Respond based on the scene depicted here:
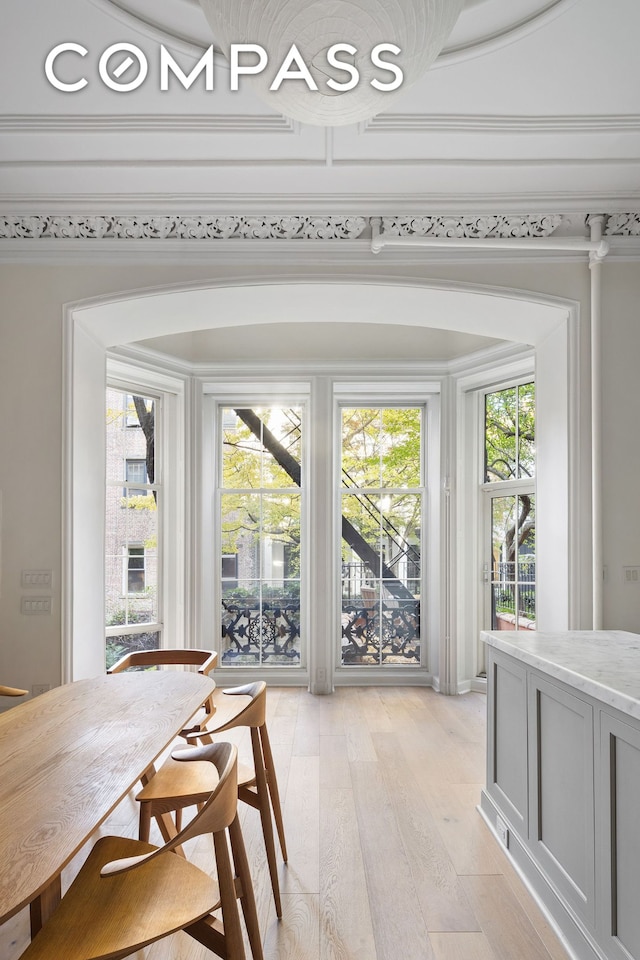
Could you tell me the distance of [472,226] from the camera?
356 cm

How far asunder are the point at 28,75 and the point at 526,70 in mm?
1955

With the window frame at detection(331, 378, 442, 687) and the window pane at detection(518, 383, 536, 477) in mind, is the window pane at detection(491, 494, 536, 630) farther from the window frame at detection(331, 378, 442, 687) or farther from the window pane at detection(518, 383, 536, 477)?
the window frame at detection(331, 378, 442, 687)

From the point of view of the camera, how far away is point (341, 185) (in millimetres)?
3311

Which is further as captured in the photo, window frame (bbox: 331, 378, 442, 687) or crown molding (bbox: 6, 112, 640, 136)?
window frame (bbox: 331, 378, 442, 687)

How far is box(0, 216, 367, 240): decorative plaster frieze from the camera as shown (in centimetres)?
353

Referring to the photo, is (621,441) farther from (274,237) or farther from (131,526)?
(131,526)

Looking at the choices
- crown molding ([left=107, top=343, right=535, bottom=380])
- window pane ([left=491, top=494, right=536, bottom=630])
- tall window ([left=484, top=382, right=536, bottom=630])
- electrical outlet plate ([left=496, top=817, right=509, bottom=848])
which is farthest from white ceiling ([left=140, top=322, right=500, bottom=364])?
electrical outlet plate ([left=496, top=817, right=509, bottom=848])

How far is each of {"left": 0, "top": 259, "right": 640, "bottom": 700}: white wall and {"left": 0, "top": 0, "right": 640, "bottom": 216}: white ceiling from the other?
0.36m

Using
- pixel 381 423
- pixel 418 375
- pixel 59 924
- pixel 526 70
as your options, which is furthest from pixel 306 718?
pixel 526 70

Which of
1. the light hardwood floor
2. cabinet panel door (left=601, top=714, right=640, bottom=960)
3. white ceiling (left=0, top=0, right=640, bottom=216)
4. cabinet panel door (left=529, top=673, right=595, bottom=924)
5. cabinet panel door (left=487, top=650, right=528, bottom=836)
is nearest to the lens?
cabinet panel door (left=601, top=714, right=640, bottom=960)

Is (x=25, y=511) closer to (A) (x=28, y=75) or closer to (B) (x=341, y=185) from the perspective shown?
(A) (x=28, y=75)

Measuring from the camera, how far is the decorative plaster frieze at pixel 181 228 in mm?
3527

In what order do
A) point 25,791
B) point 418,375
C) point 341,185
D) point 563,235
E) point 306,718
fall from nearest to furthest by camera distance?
point 25,791
point 341,185
point 563,235
point 306,718
point 418,375

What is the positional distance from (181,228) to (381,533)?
10.0 ft
